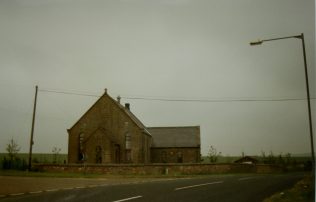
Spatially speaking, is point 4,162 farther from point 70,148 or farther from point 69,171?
point 70,148

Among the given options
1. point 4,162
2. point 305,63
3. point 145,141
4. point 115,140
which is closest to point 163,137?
point 145,141

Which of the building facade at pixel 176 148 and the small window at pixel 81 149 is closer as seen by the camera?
the small window at pixel 81 149

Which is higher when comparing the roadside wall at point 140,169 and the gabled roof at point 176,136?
the gabled roof at point 176,136

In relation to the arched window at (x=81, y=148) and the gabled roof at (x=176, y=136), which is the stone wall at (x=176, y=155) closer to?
the gabled roof at (x=176, y=136)

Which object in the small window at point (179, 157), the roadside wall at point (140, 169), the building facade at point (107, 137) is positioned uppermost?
the building facade at point (107, 137)

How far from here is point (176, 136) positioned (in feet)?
198

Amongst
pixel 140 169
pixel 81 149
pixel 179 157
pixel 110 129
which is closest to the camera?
pixel 140 169

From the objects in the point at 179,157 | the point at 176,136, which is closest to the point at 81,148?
the point at 179,157

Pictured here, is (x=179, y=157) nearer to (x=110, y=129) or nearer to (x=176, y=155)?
(x=176, y=155)

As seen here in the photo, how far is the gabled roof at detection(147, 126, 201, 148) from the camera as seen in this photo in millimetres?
58250

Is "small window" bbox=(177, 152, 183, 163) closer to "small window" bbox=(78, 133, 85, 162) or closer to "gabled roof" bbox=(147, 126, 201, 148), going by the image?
"gabled roof" bbox=(147, 126, 201, 148)

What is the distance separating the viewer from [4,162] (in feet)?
124

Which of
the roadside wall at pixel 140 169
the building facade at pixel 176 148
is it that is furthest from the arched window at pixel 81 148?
the building facade at pixel 176 148

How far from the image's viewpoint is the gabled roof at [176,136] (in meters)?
58.2
